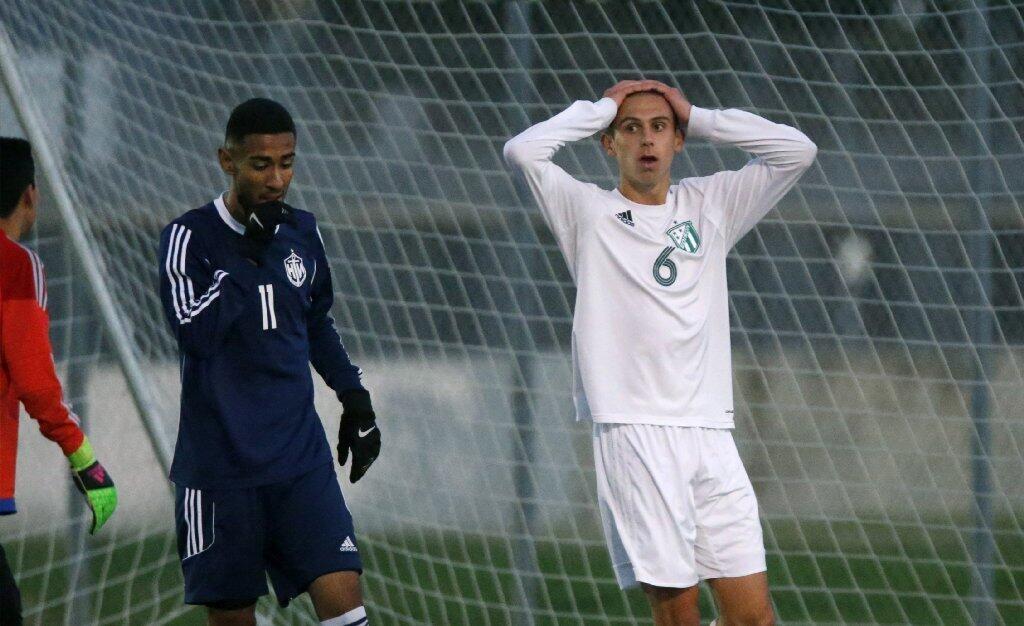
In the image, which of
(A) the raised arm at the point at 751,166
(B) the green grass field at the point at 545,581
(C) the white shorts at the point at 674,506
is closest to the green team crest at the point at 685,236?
(A) the raised arm at the point at 751,166

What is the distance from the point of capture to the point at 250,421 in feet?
11.0

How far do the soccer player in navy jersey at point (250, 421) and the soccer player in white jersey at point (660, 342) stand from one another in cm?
66

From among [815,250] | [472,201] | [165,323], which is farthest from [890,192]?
[165,323]

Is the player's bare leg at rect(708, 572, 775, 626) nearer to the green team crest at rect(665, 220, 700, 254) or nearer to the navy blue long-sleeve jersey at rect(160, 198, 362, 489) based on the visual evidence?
the green team crest at rect(665, 220, 700, 254)

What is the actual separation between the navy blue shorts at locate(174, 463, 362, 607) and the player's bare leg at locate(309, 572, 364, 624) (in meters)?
0.02

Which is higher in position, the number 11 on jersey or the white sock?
the number 11 on jersey

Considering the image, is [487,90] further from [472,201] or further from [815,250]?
[815,250]

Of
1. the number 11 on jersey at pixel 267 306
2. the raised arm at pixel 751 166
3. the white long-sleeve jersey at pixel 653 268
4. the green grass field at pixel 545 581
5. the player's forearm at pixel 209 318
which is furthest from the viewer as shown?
the green grass field at pixel 545 581

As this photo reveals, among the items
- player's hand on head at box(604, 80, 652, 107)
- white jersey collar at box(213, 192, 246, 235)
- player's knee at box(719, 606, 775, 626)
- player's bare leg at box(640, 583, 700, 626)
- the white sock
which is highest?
player's hand on head at box(604, 80, 652, 107)

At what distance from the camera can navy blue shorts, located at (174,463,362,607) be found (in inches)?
132

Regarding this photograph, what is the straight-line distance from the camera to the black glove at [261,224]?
129 inches

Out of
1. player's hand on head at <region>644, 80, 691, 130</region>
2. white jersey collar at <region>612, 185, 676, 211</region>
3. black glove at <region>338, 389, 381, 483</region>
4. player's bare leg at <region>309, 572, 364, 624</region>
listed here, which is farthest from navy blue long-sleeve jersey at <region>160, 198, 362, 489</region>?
player's hand on head at <region>644, 80, 691, 130</region>

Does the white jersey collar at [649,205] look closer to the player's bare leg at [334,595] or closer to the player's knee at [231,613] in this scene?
the player's bare leg at [334,595]

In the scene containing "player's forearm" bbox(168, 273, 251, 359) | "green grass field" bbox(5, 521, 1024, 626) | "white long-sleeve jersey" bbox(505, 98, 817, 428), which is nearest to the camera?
"player's forearm" bbox(168, 273, 251, 359)
